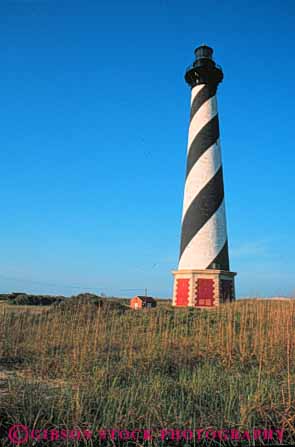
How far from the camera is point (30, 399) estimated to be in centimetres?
322

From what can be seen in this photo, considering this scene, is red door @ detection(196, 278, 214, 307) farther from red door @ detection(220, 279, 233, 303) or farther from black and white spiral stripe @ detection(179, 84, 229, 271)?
black and white spiral stripe @ detection(179, 84, 229, 271)

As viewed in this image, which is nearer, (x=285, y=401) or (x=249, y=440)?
(x=249, y=440)

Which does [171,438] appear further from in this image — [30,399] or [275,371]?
[275,371]

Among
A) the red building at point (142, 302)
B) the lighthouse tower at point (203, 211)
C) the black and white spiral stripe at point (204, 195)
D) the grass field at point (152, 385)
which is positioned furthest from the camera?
the red building at point (142, 302)

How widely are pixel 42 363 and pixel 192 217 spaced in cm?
1190

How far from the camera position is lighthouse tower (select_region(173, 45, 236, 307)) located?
14816 millimetres

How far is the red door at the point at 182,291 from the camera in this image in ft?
49.3

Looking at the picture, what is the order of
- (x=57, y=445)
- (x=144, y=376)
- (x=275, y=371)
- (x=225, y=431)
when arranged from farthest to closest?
1. (x=275, y=371)
2. (x=144, y=376)
3. (x=225, y=431)
4. (x=57, y=445)

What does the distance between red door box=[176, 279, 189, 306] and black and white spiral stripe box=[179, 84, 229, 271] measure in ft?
2.20

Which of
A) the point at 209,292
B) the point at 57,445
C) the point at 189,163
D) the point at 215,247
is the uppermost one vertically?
the point at 189,163

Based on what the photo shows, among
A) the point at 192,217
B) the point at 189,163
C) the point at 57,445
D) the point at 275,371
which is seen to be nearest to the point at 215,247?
the point at 192,217

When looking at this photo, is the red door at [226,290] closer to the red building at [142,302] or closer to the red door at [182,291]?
the red door at [182,291]

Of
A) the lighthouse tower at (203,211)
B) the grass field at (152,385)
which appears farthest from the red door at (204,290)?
the grass field at (152,385)

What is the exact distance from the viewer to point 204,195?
629 inches
